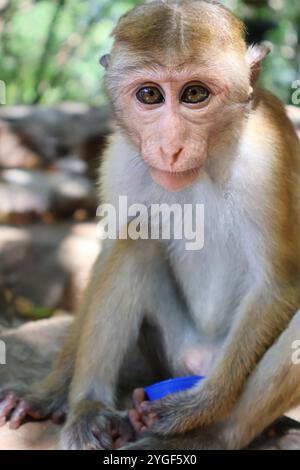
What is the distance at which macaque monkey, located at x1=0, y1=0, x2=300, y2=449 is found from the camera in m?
3.78

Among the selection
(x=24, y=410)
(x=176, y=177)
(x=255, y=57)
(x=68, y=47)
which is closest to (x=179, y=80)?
(x=176, y=177)

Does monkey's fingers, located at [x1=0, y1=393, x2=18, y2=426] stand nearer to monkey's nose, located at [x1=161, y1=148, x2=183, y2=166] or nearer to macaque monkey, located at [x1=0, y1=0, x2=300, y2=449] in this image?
macaque monkey, located at [x1=0, y1=0, x2=300, y2=449]

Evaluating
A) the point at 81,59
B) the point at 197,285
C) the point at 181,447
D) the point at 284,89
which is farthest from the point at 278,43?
the point at 181,447

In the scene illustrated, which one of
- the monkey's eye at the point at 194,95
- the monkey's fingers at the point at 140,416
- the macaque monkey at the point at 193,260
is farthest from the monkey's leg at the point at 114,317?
the monkey's eye at the point at 194,95

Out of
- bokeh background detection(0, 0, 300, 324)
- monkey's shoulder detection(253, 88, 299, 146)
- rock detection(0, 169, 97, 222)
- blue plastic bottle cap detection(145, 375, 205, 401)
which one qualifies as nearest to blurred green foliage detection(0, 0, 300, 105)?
bokeh background detection(0, 0, 300, 324)

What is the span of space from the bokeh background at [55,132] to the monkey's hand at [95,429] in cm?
188

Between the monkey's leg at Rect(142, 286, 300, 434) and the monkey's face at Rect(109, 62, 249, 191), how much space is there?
84cm

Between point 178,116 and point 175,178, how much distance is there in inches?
12.7

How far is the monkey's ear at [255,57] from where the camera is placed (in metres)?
4.09

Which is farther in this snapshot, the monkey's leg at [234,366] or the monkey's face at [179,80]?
the monkey's leg at [234,366]

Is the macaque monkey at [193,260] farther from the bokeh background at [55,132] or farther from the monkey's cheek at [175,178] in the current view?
the bokeh background at [55,132]

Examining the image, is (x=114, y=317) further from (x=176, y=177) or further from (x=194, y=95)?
(x=194, y=95)

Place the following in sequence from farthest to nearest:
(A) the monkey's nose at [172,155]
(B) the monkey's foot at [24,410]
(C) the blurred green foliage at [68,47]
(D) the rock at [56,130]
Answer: (C) the blurred green foliage at [68,47]
(D) the rock at [56,130]
(B) the monkey's foot at [24,410]
(A) the monkey's nose at [172,155]

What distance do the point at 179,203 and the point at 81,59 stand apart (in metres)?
11.7
